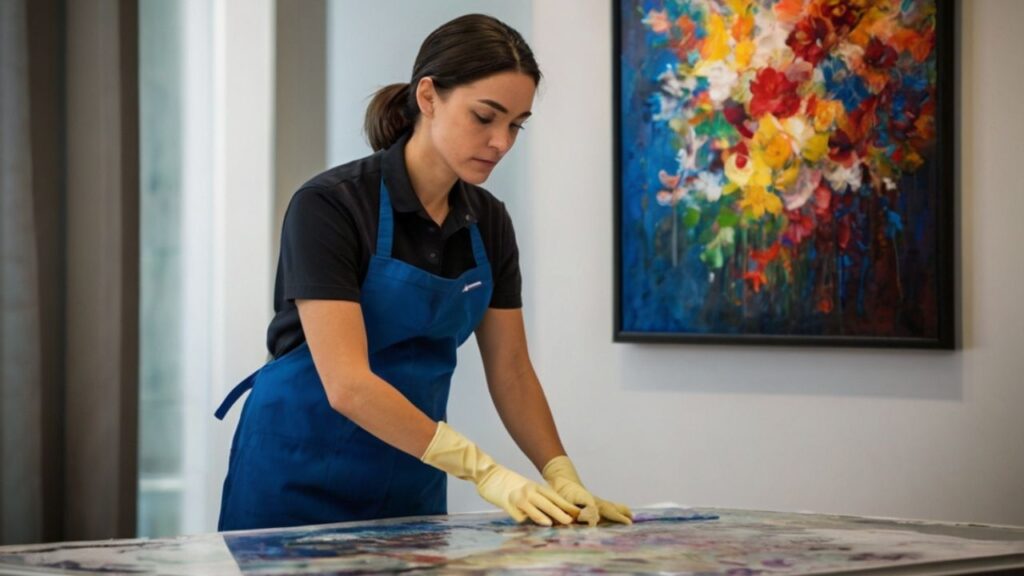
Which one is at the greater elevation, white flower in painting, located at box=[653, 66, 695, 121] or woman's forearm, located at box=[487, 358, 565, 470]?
white flower in painting, located at box=[653, 66, 695, 121]

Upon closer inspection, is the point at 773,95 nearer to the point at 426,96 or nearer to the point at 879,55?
the point at 879,55

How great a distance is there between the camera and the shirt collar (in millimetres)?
1958

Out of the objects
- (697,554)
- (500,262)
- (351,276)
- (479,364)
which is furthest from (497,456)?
(697,554)

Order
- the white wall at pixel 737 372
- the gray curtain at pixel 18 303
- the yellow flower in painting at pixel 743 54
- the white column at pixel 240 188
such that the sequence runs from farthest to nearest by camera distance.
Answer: the white column at pixel 240 188 → the yellow flower in painting at pixel 743 54 → the white wall at pixel 737 372 → the gray curtain at pixel 18 303

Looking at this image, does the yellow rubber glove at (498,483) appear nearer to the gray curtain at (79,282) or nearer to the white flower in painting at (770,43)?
the gray curtain at (79,282)

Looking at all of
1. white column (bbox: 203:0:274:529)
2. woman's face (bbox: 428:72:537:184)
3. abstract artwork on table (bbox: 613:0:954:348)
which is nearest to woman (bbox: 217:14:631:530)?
woman's face (bbox: 428:72:537:184)

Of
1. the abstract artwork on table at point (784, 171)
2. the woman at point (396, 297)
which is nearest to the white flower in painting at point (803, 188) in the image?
the abstract artwork on table at point (784, 171)

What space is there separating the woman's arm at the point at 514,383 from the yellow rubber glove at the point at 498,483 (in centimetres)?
31

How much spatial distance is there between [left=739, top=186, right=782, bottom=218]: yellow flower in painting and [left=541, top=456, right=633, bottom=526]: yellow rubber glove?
1.14m

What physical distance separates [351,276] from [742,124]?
1465mm

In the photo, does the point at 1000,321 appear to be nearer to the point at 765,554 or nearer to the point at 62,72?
the point at 765,554

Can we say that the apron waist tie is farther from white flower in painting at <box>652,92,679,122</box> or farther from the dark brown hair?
white flower in painting at <box>652,92,679,122</box>

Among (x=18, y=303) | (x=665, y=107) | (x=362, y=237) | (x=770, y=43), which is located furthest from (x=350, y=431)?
(x=770, y=43)

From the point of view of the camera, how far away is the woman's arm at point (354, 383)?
1776 mm
